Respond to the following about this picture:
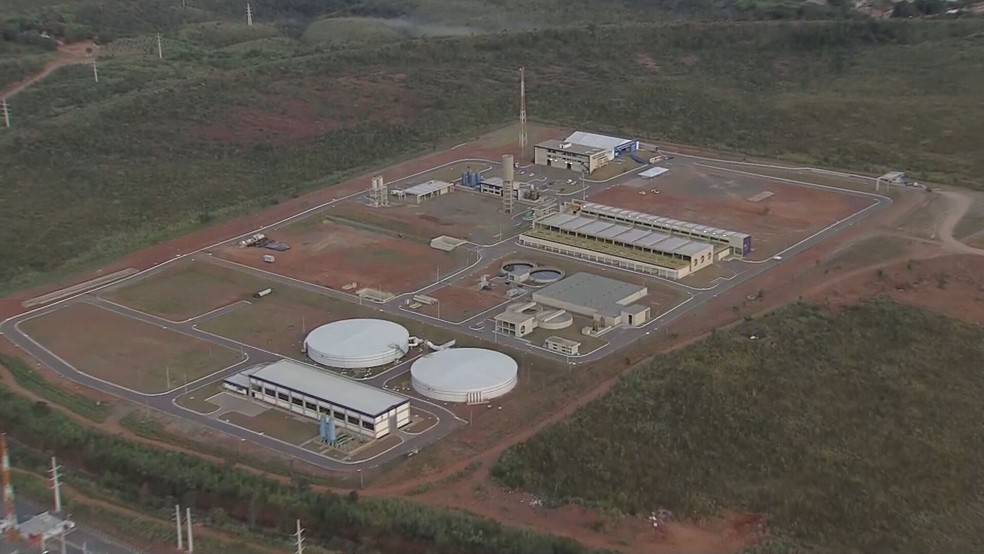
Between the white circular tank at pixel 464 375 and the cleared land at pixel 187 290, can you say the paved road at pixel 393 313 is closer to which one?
the cleared land at pixel 187 290

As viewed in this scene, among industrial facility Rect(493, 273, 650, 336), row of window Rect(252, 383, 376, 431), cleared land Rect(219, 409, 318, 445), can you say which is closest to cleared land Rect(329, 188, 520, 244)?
industrial facility Rect(493, 273, 650, 336)

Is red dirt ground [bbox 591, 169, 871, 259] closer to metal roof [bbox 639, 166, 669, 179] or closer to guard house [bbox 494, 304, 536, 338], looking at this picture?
metal roof [bbox 639, 166, 669, 179]

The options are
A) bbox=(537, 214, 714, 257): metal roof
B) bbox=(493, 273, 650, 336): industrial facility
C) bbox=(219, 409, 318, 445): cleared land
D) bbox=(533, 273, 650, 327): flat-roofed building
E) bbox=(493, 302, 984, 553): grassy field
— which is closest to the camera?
bbox=(493, 302, 984, 553): grassy field

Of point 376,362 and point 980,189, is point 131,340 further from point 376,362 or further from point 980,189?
point 980,189

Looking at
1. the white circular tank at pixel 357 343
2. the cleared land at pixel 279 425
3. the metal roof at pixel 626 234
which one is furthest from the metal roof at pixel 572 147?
the cleared land at pixel 279 425

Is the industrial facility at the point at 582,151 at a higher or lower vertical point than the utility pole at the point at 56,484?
higher

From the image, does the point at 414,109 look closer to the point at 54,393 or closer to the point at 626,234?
the point at 626,234

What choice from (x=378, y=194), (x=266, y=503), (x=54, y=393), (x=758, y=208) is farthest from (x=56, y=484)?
(x=758, y=208)
